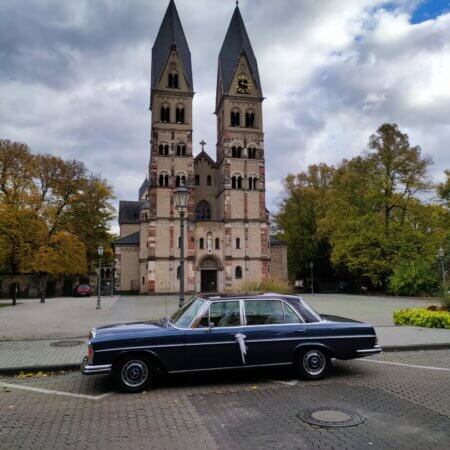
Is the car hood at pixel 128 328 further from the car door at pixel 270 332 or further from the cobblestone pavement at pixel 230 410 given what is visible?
the car door at pixel 270 332

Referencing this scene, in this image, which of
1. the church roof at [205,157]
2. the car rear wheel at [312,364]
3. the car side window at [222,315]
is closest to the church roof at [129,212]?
the church roof at [205,157]

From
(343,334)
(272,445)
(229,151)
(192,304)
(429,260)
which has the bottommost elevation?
(272,445)

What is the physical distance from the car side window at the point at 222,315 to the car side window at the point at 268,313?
0.62ft

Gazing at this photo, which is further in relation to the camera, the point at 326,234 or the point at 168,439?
the point at 326,234

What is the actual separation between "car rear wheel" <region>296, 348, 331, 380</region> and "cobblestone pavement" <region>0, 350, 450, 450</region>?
0.18m

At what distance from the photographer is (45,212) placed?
39.8 m

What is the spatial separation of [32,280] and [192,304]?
37.8 meters

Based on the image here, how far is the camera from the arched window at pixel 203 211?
162 ft

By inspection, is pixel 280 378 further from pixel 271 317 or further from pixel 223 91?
pixel 223 91

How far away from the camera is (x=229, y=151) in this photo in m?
47.2

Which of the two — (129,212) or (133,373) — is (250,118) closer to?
(129,212)

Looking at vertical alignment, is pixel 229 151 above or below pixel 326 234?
above

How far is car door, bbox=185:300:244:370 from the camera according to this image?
7.10 meters

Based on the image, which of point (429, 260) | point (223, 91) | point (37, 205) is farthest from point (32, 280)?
point (429, 260)
